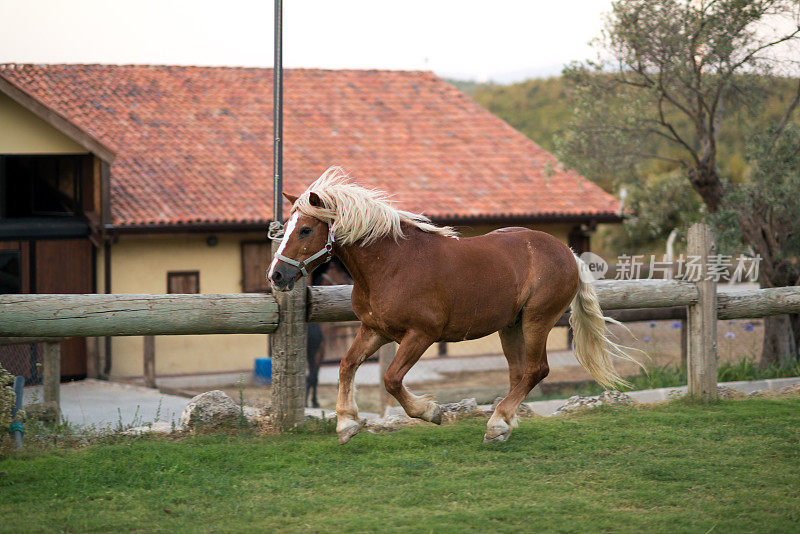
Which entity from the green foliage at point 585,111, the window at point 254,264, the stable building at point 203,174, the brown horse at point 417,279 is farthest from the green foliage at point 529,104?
the brown horse at point 417,279

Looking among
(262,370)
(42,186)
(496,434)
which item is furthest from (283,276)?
(42,186)

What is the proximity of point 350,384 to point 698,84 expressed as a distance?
7.85 m

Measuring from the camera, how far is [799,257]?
11961mm

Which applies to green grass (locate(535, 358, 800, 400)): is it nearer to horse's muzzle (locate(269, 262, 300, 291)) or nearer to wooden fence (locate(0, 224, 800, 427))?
wooden fence (locate(0, 224, 800, 427))

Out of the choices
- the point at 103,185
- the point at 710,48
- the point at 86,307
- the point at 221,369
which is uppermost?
the point at 710,48

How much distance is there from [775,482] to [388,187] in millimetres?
11972

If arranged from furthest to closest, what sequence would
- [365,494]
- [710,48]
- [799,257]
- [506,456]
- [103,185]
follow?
1. [103,185]
2. [799,257]
3. [710,48]
4. [506,456]
5. [365,494]

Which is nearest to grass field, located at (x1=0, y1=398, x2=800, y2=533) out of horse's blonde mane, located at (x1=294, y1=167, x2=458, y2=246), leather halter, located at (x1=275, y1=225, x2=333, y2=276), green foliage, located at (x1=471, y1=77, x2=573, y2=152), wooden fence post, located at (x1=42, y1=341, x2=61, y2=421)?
leather halter, located at (x1=275, y1=225, x2=333, y2=276)

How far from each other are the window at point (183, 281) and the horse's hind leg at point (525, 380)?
32.8ft

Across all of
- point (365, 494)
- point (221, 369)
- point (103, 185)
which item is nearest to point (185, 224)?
point (103, 185)

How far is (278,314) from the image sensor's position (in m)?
6.34

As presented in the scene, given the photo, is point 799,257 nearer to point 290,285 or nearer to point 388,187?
point 388,187

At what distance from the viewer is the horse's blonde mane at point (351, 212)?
17.8 feet

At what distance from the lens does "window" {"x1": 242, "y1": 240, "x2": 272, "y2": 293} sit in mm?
15617
